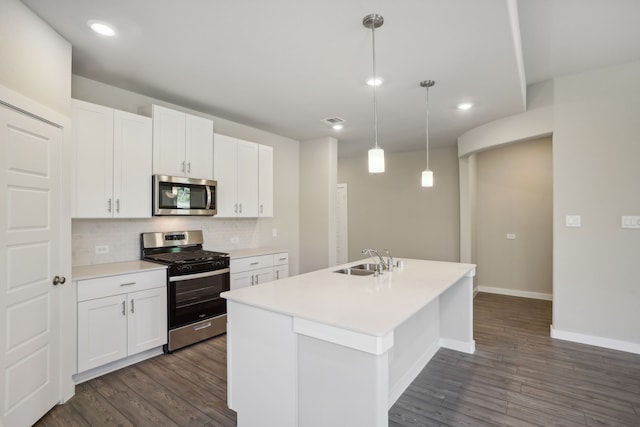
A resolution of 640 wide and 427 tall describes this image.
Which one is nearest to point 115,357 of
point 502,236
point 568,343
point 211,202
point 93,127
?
point 211,202

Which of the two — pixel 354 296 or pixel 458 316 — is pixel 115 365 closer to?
pixel 354 296

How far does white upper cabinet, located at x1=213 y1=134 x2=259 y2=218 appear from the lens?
3.83m

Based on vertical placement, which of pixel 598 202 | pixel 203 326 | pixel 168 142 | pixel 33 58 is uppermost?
pixel 33 58

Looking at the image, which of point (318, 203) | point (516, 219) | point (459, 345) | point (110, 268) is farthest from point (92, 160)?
point (516, 219)

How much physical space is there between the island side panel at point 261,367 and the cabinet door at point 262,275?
193 cm

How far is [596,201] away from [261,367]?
3.65 m

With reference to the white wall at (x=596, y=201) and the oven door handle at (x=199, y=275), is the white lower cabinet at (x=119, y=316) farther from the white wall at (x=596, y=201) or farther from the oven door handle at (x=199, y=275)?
the white wall at (x=596, y=201)

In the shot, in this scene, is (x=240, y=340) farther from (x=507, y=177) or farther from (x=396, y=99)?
(x=507, y=177)

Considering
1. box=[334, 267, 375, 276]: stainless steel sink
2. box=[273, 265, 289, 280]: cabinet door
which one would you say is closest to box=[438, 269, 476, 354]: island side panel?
box=[334, 267, 375, 276]: stainless steel sink

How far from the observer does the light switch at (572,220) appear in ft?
11.2

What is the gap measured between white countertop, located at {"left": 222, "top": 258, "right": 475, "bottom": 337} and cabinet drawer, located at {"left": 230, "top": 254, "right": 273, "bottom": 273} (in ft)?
4.54

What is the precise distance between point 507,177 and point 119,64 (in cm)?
557

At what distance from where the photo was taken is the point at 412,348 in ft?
8.88

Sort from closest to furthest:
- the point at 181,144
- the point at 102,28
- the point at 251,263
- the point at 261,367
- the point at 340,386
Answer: the point at 340,386 → the point at 261,367 → the point at 102,28 → the point at 181,144 → the point at 251,263
